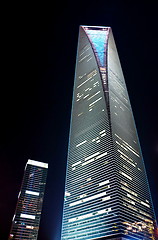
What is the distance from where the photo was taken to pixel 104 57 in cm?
15950

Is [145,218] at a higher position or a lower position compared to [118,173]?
lower

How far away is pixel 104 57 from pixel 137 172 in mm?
84355

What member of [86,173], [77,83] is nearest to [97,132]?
[86,173]

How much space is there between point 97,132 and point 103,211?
143 feet

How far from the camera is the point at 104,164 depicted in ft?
366

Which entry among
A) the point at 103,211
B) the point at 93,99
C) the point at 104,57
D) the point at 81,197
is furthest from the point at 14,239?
the point at 104,57

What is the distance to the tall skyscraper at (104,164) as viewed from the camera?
318ft

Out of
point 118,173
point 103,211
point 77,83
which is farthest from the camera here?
point 77,83

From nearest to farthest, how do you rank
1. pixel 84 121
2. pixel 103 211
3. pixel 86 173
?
1. pixel 103 211
2. pixel 86 173
3. pixel 84 121

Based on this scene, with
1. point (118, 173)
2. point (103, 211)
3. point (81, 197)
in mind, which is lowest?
point (103, 211)

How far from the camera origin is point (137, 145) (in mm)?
138875

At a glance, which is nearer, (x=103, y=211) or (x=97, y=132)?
(x=103, y=211)

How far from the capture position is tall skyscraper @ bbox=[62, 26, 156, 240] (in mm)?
96812

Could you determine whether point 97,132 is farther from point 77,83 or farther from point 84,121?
point 77,83
